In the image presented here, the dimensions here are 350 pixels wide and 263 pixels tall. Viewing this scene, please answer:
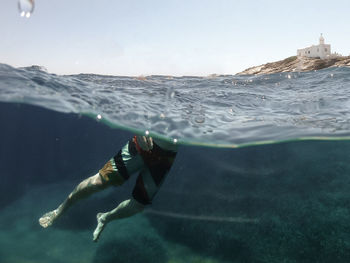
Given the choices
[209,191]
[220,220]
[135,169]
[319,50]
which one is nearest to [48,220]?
[135,169]

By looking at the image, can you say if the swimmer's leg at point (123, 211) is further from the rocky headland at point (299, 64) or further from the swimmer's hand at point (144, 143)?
the rocky headland at point (299, 64)

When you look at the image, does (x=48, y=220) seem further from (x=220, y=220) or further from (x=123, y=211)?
(x=220, y=220)

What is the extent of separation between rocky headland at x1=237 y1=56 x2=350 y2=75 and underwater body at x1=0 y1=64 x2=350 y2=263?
21.6ft

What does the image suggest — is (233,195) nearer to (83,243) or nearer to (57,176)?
(83,243)

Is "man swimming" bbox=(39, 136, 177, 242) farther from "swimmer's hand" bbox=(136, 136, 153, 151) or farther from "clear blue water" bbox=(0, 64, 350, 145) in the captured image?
"clear blue water" bbox=(0, 64, 350, 145)

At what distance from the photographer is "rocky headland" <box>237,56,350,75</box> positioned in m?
19.1

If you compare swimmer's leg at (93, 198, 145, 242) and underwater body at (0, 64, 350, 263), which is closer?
swimmer's leg at (93, 198, 145, 242)

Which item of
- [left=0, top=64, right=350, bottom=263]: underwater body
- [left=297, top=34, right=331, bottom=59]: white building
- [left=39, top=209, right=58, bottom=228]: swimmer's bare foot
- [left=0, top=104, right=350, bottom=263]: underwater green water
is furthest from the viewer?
[left=297, top=34, right=331, bottom=59]: white building

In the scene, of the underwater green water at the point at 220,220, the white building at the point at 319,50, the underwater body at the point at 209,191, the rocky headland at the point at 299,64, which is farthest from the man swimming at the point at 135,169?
the white building at the point at 319,50

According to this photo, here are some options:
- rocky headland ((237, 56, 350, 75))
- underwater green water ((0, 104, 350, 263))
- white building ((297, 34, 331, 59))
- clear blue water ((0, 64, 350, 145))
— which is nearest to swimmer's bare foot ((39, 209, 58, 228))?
underwater green water ((0, 104, 350, 263))

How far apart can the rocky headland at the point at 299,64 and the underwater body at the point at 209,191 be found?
6.59m

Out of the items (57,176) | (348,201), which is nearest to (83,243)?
(348,201)

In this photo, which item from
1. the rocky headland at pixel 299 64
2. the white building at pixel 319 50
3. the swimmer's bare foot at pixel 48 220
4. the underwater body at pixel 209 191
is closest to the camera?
the swimmer's bare foot at pixel 48 220

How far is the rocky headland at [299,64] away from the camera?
62.6ft
